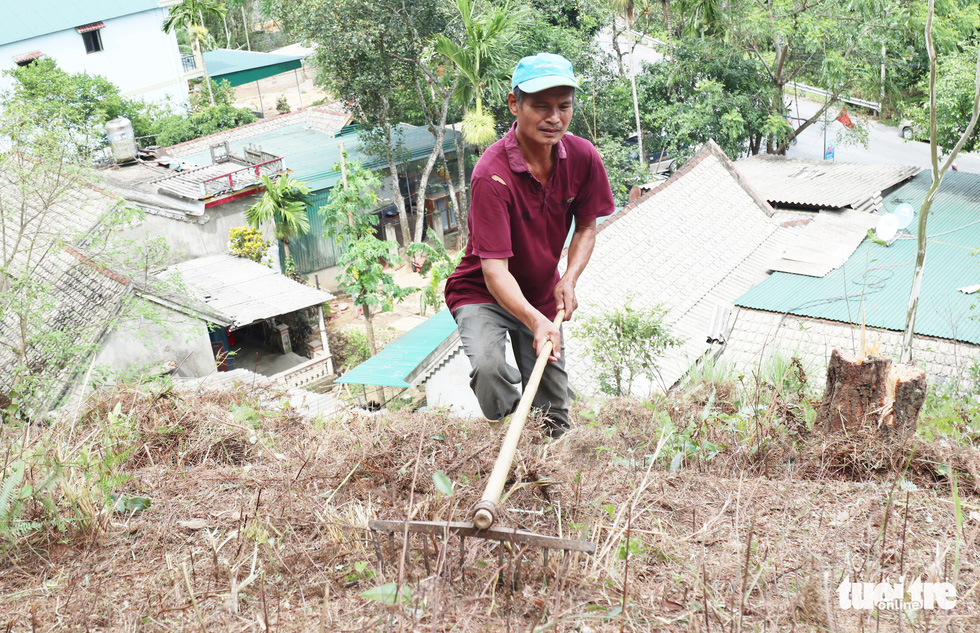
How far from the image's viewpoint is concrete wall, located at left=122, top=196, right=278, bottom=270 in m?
16.3

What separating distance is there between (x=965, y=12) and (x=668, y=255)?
10.1 metres

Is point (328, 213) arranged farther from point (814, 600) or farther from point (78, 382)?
point (814, 600)

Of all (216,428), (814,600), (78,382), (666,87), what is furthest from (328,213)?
(814,600)

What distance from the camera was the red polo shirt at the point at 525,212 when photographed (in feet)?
10.4

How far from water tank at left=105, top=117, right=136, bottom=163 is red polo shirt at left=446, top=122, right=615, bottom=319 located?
1928 centimetres

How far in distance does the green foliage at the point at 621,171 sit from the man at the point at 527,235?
15593 millimetres

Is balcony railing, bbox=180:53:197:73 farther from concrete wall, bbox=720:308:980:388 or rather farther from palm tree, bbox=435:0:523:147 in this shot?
concrete wall, bbox=720:308:980:388

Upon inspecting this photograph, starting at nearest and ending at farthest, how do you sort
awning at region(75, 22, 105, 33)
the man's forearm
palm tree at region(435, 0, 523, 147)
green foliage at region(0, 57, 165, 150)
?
the man's forearm
palm tree at region(435, 0, 523, 147)
green foliage at region(0, 57, 165, 150)
awning at region(75, 22, 105, 33)

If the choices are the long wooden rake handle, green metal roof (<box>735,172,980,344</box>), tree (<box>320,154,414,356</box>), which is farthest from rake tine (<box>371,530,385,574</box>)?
tree (<box>320,154,414,356</box>)

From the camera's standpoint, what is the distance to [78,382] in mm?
10844

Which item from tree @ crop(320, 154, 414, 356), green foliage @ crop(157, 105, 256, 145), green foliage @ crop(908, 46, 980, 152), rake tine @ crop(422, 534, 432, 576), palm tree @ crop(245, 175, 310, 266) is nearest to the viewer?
rake tine @ crop(422, 534, 432, 576)

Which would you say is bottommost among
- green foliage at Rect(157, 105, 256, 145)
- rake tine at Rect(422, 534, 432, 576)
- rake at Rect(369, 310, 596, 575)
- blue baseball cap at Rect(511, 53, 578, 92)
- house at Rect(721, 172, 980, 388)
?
house at Rect(721, 172, 980, 388)

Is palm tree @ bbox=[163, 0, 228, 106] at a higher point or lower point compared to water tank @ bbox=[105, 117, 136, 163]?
higher

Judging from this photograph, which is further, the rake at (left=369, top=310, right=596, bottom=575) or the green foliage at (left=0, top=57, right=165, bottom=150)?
the green foliage at (left=0, top=57, right=165, bottom=150)
